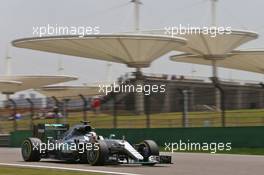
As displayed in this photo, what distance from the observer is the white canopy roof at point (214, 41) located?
74.8 metres

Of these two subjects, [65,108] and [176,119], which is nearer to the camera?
[176,119]

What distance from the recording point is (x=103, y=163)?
16109 mm

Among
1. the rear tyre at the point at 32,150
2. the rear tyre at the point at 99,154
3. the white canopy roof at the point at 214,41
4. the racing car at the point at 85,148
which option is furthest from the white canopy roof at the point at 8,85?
the rear tyre at the point at 99,154

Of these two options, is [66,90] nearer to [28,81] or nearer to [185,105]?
[28,81]

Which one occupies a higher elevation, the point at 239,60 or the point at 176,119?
the point at 239,60

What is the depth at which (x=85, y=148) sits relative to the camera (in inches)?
669

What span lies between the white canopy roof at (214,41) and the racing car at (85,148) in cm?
5346

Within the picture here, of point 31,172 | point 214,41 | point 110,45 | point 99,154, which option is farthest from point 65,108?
point 214,41

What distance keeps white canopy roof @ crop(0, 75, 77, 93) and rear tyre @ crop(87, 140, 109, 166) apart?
83233mm
